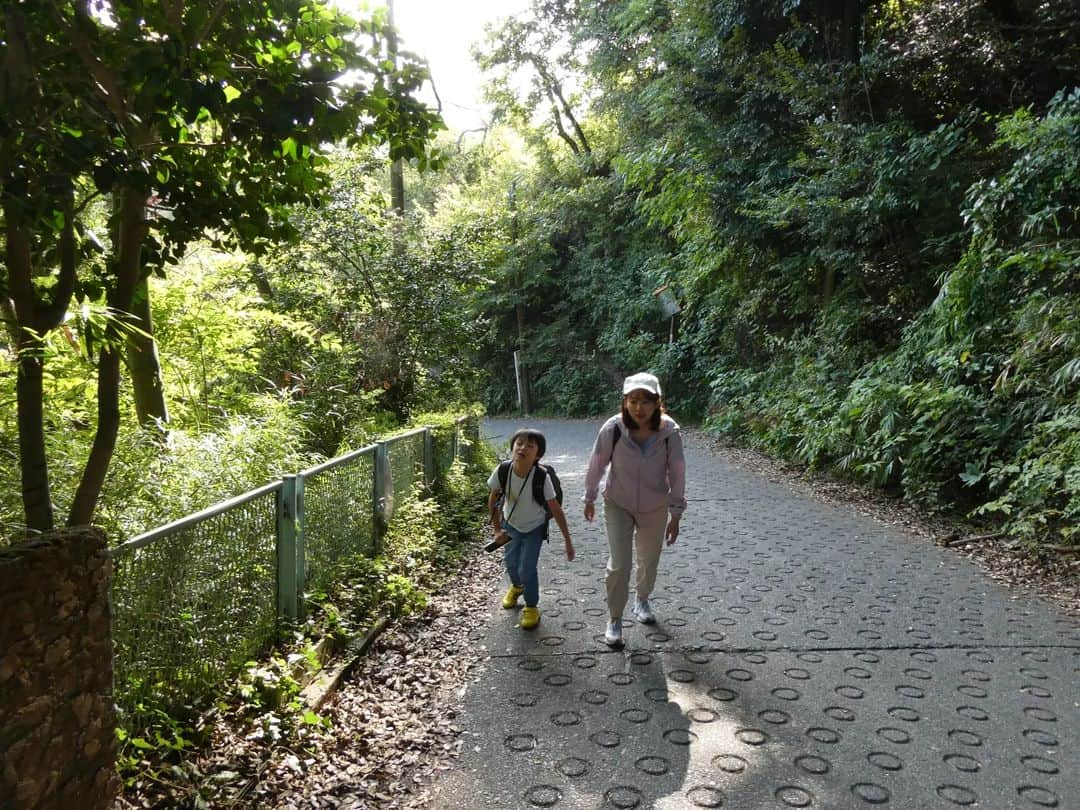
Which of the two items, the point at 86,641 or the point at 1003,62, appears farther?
the point at 1003,62

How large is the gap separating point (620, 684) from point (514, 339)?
87.9 feet

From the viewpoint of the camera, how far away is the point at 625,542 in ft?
15.6

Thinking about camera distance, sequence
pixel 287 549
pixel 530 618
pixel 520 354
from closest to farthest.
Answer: pixel 287 549
pixel 530 618
pixel 520 354

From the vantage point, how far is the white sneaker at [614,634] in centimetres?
469

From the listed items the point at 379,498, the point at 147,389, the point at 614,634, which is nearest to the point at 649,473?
the point at 614,634

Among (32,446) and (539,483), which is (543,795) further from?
(32,446)

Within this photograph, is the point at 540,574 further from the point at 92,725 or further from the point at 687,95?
the point at 687,95

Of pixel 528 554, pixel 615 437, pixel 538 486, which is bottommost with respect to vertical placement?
pixel 528 554

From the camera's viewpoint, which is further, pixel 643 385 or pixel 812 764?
pixel 643 385

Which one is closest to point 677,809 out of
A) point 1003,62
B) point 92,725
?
point 92,725

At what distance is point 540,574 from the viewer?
260 inches

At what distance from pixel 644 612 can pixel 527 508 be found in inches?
46.0

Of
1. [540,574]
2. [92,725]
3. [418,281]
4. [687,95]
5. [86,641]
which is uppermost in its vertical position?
[687,95]

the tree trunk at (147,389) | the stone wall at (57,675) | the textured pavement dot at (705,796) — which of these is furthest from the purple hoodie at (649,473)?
the tree trunk at (147,389)
